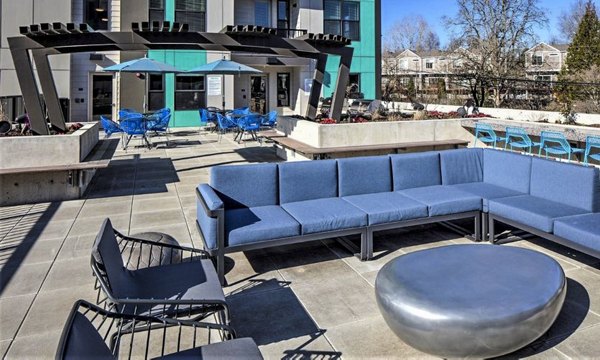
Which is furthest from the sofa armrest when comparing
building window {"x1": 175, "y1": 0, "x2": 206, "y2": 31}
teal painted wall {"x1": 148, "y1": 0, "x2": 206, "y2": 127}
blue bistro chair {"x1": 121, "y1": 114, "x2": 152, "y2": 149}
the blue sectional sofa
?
building window {"x1": 175, "y1": 0, "x2": 206, "y2": 31}

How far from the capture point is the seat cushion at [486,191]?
5027mm

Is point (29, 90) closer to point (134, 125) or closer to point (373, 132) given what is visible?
point (134, 125)

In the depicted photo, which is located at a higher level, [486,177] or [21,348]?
[486,177]

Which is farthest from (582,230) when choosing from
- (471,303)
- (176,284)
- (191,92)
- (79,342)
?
(191,92)

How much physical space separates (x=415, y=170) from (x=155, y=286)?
3.72 m

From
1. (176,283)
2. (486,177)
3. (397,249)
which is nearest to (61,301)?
(176,283)

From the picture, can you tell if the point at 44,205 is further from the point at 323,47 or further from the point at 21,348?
the point at 323,47

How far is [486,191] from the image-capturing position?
17.4 ft

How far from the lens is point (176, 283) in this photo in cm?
305

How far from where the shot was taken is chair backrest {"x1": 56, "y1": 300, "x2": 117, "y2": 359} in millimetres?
1607

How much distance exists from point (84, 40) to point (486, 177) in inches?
307

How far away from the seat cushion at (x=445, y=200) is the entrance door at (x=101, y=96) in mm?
16949

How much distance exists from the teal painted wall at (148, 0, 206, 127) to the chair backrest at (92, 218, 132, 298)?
54.4 ft

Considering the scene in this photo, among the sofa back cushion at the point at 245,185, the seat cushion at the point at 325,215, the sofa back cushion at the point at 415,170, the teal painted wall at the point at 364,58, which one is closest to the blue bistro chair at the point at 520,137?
the sofa back cushion at the point at 415,170
